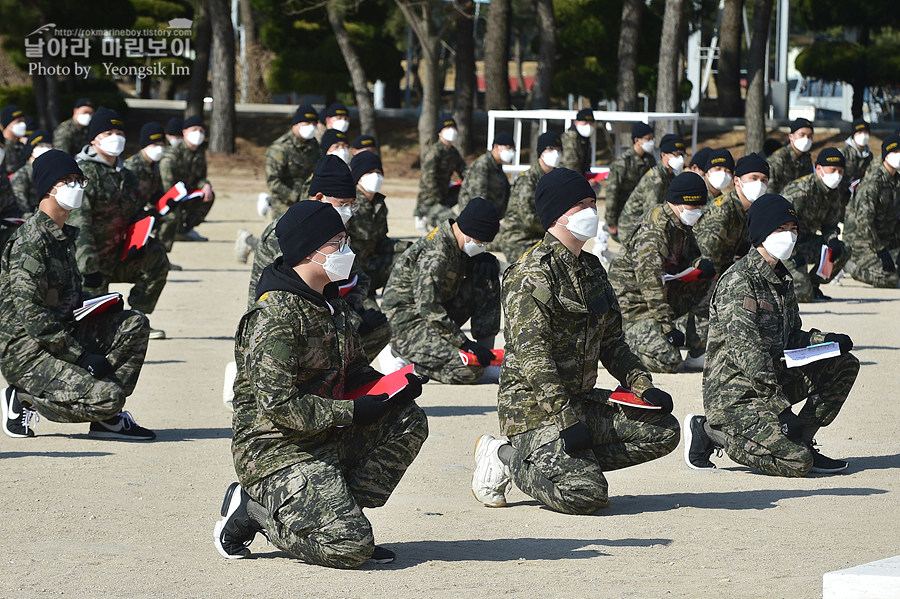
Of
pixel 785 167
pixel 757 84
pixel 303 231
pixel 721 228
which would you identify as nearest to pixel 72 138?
pixel 785 167

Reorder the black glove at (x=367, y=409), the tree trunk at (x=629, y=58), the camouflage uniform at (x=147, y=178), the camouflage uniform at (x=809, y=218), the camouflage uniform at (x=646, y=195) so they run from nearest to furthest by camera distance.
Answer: the black glove at (x=367, y=409) < the camouflage uniform at (x=809, y=218) < the camouflage uniform at (x=646, y=195) < the camouflage uniform at (x=147, y=178) < the tree trunk at (x=629, y=58)

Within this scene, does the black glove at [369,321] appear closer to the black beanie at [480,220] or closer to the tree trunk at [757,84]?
the black beanie at [480,220]

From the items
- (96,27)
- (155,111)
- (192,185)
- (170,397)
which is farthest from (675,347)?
(155,111)

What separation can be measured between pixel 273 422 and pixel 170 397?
4188mm

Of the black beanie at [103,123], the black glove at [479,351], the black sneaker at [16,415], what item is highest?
the black beanie at [103,123]

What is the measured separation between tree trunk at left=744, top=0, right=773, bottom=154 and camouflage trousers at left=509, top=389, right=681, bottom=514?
22362mm

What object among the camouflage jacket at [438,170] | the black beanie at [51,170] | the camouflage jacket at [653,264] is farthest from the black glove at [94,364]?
the camouflage jacket at [438,170]

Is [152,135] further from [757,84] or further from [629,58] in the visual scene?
[757,84]

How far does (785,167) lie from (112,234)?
9.21 metres

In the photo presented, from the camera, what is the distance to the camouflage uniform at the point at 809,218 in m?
14.0

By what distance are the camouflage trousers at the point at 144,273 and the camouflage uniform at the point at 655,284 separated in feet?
12.6

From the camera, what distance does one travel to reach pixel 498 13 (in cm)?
2969

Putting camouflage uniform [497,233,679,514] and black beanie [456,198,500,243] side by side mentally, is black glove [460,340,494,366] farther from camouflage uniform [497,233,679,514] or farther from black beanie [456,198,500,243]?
camouflage uniform [497,233,679,514]

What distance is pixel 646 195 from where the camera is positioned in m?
15.0
